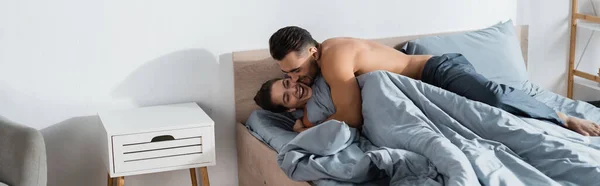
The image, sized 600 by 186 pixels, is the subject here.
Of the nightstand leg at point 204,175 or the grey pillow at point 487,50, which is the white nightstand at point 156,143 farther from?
the grey pillow at point 487,50

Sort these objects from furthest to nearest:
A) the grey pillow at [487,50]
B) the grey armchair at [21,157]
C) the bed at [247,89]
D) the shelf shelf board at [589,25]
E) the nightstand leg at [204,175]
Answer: the shelf shelf board at [589,25]
the grey pillow at [487,50]
the bed at [247,89]
the nightstand leg at [204,175]
the grey armchair at [21,157]

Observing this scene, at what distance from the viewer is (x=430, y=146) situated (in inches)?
87.1

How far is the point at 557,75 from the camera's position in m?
3.79

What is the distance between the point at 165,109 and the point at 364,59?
0.77 meters

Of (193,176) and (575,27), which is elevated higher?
(575,27)

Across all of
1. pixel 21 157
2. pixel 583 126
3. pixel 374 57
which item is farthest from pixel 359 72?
pixel 21 157

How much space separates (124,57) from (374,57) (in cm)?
93

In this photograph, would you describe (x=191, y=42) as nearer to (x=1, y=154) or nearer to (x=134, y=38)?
(x=134, y=38)

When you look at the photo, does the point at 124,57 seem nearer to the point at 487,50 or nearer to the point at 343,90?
the point at 343,90

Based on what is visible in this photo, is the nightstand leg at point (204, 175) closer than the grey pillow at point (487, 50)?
Yes

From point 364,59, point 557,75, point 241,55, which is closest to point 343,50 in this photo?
point 364,59

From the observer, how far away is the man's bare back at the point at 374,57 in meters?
2.80

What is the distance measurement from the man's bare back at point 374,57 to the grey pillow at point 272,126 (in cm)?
29

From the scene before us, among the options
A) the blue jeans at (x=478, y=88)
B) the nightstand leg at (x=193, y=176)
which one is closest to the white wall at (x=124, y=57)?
the nightstand leg at (x=193, y=176)
